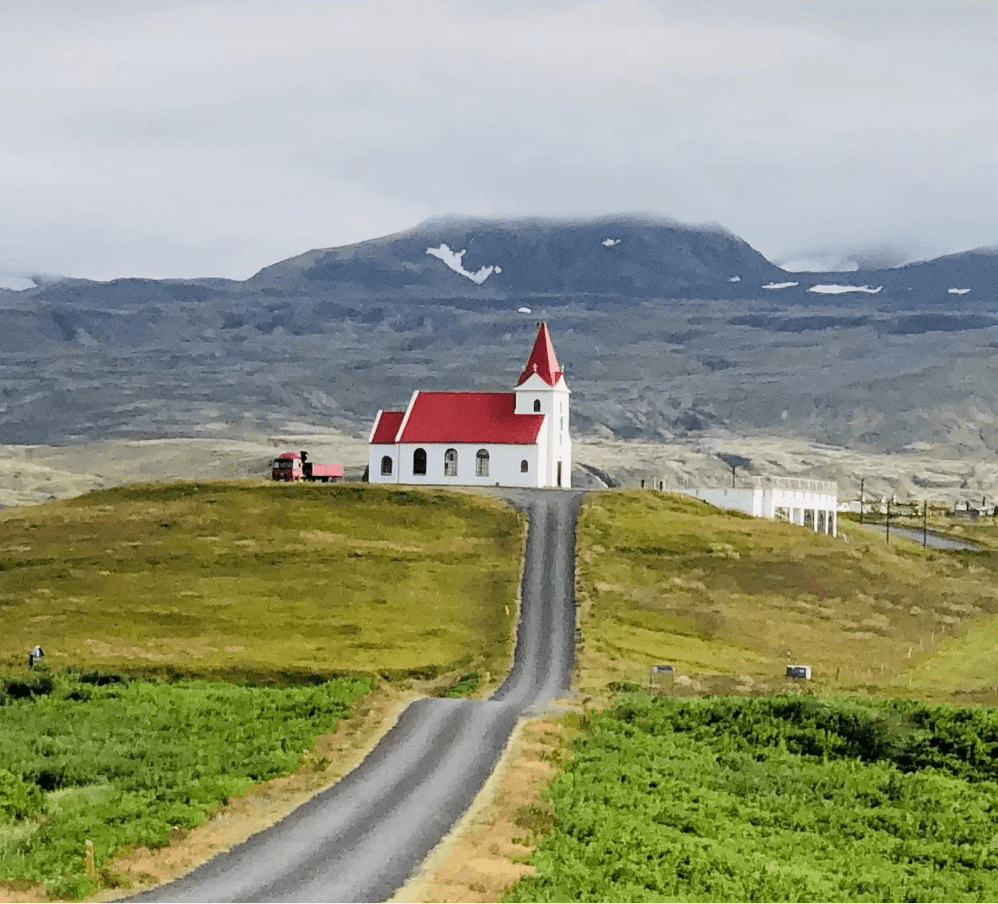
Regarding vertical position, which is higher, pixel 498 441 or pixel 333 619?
Result: pixel 498 441

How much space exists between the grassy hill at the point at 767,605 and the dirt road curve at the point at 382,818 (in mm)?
11259

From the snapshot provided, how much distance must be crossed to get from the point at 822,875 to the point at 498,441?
74.1 m

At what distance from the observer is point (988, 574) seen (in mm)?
98500

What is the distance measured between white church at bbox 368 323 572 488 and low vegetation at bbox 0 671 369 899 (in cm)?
4863

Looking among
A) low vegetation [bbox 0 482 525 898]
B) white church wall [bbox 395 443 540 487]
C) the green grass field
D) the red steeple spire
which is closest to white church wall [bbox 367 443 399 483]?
white church wall [bbox 395 443 540 487]

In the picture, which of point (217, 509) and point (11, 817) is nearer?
point (11, 817)

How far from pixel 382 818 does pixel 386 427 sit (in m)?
75.3

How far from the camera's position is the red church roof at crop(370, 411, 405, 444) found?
365ft

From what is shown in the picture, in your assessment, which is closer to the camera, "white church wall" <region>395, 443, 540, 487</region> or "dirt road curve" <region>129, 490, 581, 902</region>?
"dirt road curve" <region>129, 490, 581, 902</region>

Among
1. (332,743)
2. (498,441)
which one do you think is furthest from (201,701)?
(498,441)

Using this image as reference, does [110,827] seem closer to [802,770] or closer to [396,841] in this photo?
[396,841]

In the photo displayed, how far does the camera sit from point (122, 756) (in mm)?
45812

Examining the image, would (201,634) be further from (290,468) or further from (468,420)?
(290,468)

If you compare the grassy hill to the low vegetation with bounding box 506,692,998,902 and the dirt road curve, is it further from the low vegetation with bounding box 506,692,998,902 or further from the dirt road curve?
the low vegetation with bounding box 506,692,998,902
